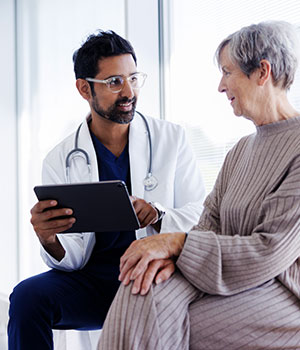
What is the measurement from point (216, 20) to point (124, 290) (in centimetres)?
145

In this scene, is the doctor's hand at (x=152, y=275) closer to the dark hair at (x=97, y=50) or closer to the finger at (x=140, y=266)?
the finger at (x=140, y=266)

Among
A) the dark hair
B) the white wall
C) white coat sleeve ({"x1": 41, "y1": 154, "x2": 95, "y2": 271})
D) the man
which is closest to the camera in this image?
the man

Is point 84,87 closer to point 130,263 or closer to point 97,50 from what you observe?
point 97,50

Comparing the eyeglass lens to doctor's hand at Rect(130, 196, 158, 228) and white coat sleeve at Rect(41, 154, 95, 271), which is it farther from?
doctor's hand at Rect(130, 196, 158, 228)

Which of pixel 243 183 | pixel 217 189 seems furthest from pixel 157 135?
pixel 243 183

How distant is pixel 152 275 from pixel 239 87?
548 mm

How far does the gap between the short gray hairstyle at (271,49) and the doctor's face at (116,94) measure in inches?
22.6

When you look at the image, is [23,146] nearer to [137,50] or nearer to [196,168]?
[137,50]

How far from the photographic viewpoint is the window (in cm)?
198

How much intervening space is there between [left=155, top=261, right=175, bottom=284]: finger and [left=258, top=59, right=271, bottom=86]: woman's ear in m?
0.52

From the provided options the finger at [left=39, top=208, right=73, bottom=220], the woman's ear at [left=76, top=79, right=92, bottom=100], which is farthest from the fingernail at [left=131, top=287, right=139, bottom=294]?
the woman's ear at [left=76, top=79, right=92, bottom=100]

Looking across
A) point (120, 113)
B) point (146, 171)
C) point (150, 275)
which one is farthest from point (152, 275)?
point (120, 113)

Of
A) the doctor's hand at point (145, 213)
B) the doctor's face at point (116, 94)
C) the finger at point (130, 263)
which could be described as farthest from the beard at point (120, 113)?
the finger at point (130, 263)

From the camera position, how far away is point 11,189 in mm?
2842
